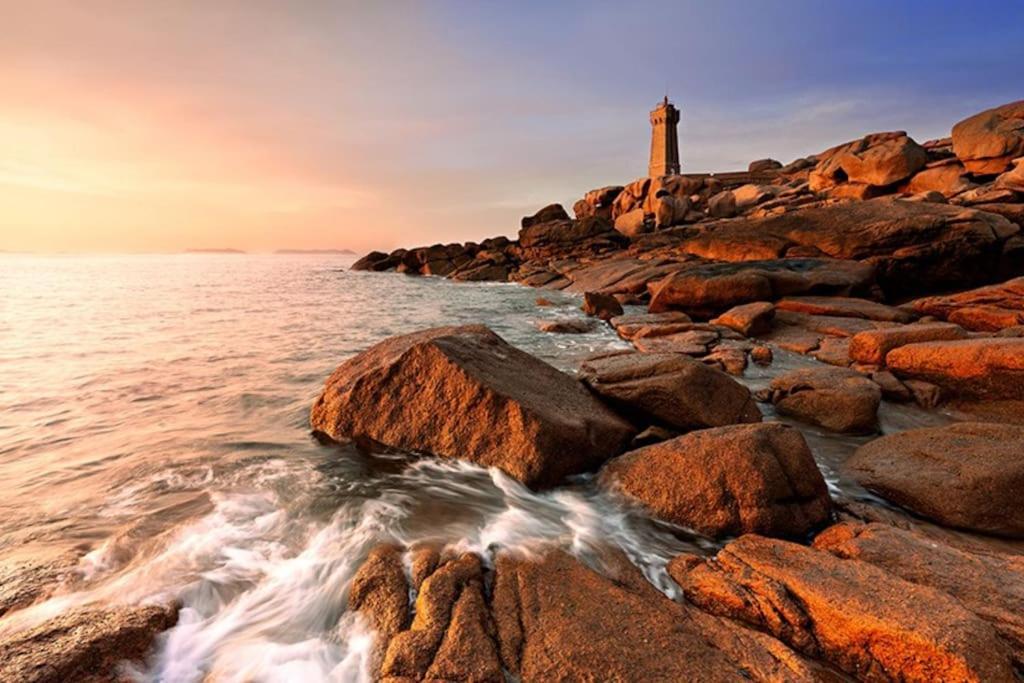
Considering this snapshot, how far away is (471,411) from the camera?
5031mm

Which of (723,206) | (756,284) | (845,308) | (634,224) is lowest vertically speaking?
(845,308)

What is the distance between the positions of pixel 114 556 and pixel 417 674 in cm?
291

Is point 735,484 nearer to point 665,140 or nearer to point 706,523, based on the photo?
point 706,523

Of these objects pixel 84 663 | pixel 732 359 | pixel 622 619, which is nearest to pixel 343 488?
pixel 84 663

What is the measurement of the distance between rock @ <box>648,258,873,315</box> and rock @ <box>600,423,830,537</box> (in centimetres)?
1076

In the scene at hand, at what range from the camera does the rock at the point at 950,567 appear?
2.73 metres

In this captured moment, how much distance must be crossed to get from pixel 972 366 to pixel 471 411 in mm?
7298

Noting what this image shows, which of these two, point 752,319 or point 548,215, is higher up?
point 548,215

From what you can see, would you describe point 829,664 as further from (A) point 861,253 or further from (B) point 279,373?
(A) point 861,253

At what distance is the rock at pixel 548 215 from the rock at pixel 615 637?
139ft

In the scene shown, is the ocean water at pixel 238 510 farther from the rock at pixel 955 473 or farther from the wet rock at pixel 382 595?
the rock at pixel 955 473

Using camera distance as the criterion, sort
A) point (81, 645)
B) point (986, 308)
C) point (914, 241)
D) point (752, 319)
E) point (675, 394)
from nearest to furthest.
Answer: point (81, 645) < point (675, 394) < point (986, 308) < point (752, 319) < point (914, 241)

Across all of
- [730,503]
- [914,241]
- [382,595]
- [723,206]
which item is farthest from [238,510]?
[723,206]

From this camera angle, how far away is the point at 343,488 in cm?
473
